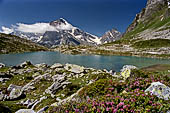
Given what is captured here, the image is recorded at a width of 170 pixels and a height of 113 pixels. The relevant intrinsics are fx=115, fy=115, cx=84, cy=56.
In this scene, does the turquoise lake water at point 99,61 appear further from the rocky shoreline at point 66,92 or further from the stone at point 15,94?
the stone at point 15,94

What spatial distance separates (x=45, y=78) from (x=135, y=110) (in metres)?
18.9

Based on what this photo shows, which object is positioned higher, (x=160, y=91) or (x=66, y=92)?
(x=160, y=91)

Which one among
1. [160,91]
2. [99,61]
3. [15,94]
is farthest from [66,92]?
[99,61]

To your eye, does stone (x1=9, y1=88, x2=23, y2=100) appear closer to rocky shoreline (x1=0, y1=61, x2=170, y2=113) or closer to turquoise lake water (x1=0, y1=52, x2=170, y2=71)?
rocky shoreline (x1=0, y1=61, x2=170, y2=113)

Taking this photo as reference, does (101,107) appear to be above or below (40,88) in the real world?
above

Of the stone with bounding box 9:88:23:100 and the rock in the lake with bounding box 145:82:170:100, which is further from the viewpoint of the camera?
the stone with bounding box 9:88:23:100

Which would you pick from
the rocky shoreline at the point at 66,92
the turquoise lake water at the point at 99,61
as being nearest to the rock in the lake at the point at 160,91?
the rocky shoreline at the point at 66,92

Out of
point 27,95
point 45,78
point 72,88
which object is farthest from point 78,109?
point 45,78

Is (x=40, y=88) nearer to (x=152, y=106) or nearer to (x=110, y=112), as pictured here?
(x=110, y=112)

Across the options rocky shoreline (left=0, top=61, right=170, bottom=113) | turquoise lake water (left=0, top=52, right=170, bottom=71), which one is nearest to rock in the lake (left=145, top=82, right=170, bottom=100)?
rocky shoreline (left=0, top=61, right=170, bottom=113)

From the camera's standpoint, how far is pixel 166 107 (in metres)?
5.44

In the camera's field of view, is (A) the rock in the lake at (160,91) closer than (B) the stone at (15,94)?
Yes

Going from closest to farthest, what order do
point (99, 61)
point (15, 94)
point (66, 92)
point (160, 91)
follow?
point (160, 91) < point (66, 92) < point (15, 94) < point (99, 61)

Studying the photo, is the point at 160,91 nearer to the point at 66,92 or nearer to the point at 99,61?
the point at 66,92
